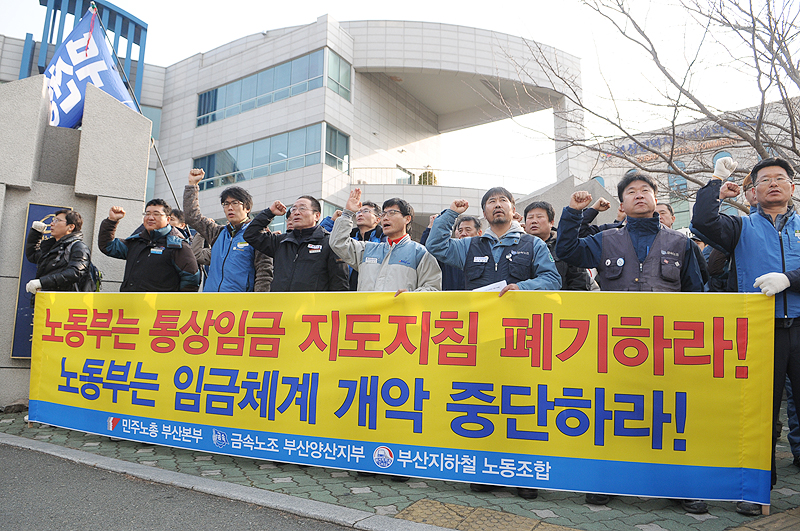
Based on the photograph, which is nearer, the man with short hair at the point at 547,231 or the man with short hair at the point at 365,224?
the man with short hair at the point at 547,231

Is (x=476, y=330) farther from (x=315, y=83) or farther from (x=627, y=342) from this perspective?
(x=315, y=83)

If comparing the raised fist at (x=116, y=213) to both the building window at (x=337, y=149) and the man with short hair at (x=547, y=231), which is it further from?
the building window at (x=337, y=149)

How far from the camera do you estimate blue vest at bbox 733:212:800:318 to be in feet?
9.95

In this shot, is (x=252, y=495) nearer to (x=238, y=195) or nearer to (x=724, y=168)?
(x=238, y=195)

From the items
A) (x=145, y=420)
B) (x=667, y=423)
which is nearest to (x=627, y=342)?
(x=667, y=423)

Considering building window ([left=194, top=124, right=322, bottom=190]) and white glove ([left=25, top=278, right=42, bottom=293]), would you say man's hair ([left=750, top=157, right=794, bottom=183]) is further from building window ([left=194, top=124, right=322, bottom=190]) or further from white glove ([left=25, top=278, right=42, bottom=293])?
building window ([left=194, top=124, right=322, bottom=190])

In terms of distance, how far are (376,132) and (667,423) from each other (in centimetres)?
2663

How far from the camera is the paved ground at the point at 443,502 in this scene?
9.02 feet

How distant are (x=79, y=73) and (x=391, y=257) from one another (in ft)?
20.7

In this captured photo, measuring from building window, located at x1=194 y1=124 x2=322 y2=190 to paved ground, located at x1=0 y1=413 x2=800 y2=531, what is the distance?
21722 mm

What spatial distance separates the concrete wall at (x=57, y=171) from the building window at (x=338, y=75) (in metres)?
19.5

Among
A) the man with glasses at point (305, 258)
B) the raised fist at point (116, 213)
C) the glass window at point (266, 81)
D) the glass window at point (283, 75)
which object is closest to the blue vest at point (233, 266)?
the man with glasses at point (305, 258)

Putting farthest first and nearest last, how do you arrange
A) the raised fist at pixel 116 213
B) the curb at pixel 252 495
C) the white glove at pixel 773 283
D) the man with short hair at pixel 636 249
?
the raised fist at pixel 116 213, the man with short hair at pixel 636 249, the white glove at pixel 773 283, the curb at pixel 252 495

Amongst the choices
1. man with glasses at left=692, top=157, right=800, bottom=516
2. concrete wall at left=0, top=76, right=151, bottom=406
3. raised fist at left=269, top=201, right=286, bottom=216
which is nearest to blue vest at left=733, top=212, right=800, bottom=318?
man with glasses at left=692, top=157, right=800, bottom=516
